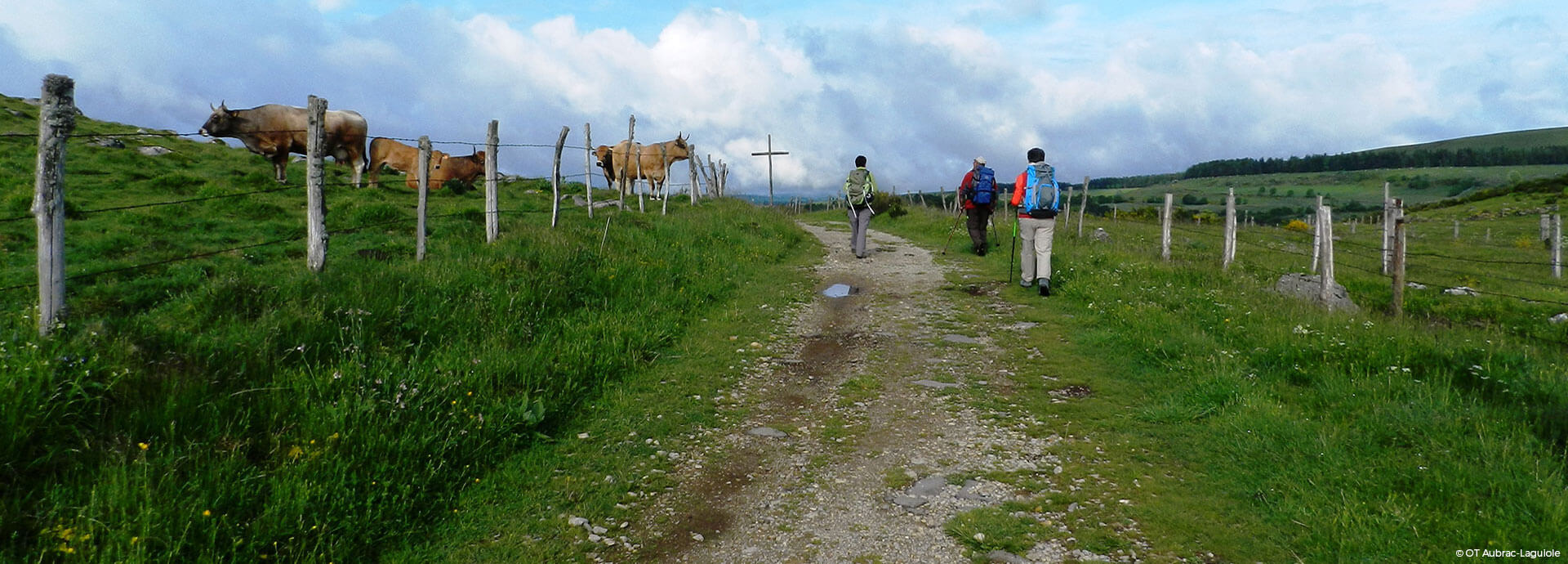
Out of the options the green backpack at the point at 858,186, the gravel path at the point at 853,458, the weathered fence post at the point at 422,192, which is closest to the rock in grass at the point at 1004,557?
the gravel path at the point at 853,458

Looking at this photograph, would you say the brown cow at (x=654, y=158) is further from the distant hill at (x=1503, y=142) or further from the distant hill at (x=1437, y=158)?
the distant hill at (x=1503, y=142)

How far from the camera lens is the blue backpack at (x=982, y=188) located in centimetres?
1539

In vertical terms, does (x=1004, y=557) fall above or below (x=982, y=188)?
below

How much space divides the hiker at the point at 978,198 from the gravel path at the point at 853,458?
678 cm

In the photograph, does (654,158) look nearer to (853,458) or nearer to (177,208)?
(177,208)

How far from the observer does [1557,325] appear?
1310cm

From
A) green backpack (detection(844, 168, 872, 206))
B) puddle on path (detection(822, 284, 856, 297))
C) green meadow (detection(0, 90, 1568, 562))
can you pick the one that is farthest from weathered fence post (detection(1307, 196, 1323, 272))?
green backpack (detection(844, 168, 872, 206))

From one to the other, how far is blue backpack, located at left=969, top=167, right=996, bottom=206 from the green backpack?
2.06 meters

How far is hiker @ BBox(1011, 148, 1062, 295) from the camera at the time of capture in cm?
1144

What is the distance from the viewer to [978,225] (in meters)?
16.1

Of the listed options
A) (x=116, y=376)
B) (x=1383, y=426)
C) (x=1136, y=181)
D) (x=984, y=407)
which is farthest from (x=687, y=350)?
(x=1136, y=181)

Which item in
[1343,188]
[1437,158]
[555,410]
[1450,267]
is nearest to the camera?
[555,410]

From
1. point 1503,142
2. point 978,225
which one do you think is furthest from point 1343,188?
point 978,225

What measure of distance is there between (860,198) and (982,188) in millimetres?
2401
